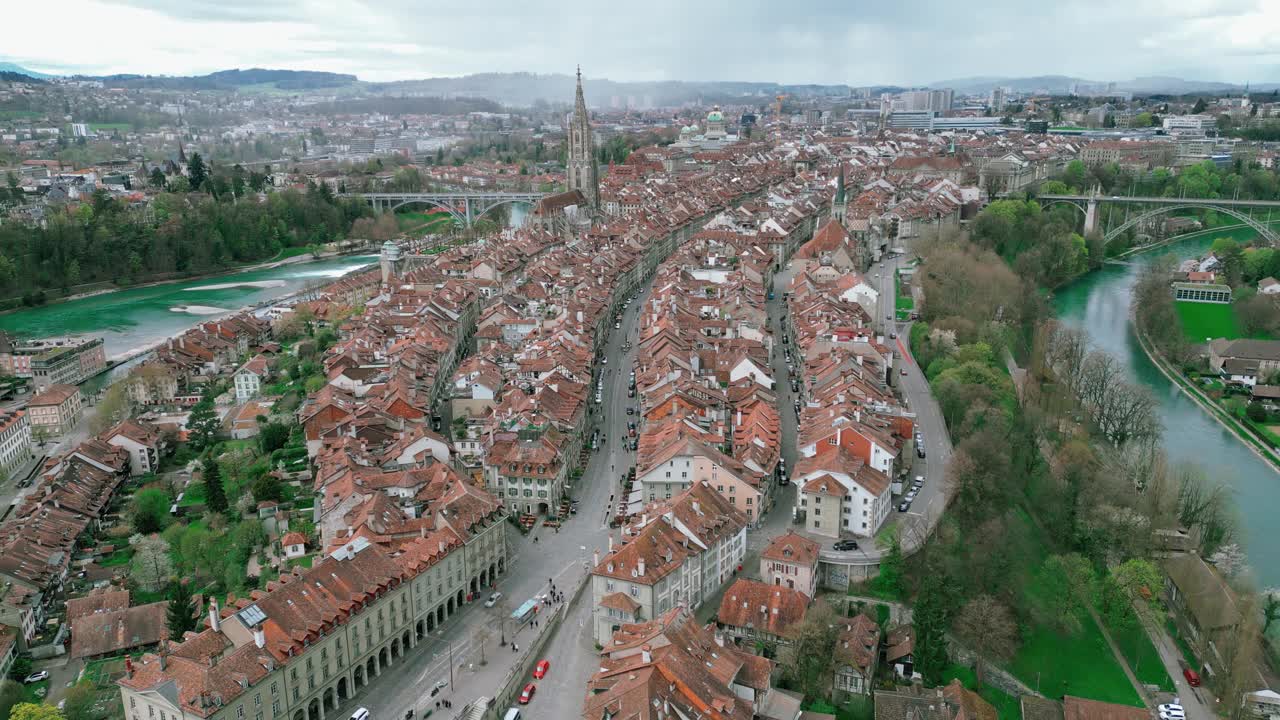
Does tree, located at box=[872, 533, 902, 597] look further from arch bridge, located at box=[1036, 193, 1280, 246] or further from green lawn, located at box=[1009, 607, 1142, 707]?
arch bridge, located at box=[1036, 193, 1280, 246]

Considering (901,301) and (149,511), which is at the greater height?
(901,301)

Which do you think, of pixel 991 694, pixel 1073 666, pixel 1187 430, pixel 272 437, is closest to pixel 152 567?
pixel 272 437

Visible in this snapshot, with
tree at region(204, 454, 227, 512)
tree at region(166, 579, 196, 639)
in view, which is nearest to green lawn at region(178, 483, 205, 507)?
tree at region(204, 454, 227, 512)

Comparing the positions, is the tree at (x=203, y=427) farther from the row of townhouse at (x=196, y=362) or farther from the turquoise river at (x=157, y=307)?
the turquoise river at (x=157, y=307)

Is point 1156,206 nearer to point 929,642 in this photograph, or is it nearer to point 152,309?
point 929,642

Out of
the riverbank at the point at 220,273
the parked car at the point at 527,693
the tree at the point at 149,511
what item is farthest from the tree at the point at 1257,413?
the riverbank at the point at 220,273

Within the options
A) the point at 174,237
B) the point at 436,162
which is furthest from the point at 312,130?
the point at 174,237

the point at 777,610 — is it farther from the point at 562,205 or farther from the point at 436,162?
the point at 436,162
